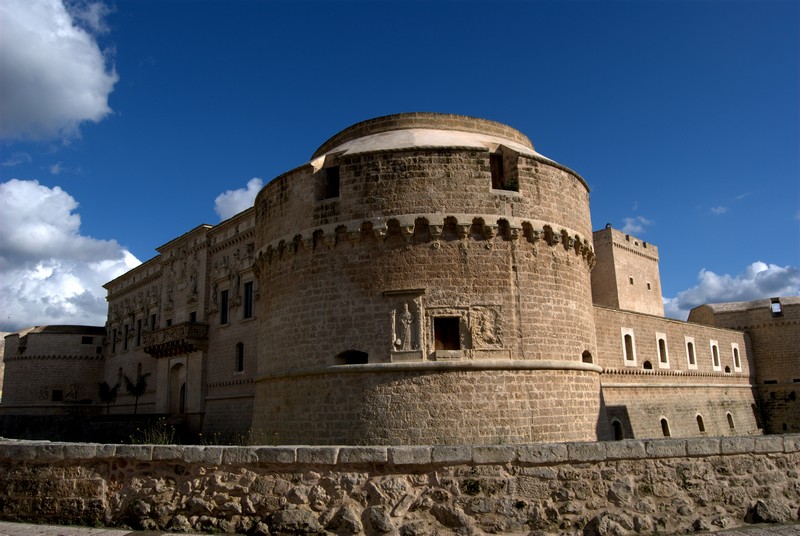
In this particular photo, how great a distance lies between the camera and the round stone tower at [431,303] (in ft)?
36.9

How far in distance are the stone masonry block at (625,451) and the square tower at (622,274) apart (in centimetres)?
2582

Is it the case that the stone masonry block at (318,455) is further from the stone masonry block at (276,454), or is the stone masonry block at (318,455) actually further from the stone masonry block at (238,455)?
the stone masonry block at (238,455)

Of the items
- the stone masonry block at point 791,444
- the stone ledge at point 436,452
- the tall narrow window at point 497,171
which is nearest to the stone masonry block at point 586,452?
the stone ledge at point 436,452

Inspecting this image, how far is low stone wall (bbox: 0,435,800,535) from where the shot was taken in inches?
236

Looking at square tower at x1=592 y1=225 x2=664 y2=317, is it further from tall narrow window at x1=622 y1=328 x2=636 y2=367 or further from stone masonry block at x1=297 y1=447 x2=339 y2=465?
stone masonry block at x1=297 y1=447 x2=339 y2=465

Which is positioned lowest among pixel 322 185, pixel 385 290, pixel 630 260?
pixel 385 290

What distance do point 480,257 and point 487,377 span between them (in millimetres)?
2263

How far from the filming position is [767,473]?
662cm

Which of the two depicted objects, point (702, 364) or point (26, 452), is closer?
point (26, 452)

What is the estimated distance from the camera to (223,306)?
78.4 ft

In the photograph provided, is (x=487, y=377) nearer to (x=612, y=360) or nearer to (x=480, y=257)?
(x=480, y=257)

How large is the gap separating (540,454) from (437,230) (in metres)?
6.19

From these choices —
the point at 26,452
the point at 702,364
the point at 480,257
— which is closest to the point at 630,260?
the point at 702,364

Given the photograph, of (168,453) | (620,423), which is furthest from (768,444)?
(620,423)
